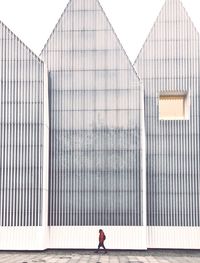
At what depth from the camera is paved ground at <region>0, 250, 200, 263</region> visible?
2725cm

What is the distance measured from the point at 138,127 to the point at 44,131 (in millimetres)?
6054

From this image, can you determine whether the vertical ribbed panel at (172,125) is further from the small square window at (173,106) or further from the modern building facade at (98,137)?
the small square window at (173,106)

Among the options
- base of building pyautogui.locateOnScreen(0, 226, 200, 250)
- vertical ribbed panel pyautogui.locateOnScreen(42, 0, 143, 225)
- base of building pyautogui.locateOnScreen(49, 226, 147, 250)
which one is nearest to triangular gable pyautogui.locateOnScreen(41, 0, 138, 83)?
vertical ribbed panel pyautogui.locateOnScreen(42, 0, 143, 225)

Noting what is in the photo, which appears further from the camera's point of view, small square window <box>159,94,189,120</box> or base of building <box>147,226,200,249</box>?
small square window <box>159,94,189,120</box>

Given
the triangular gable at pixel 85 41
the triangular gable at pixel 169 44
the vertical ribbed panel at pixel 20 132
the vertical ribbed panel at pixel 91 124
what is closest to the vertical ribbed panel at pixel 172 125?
the triangular gable at pixel 169 44

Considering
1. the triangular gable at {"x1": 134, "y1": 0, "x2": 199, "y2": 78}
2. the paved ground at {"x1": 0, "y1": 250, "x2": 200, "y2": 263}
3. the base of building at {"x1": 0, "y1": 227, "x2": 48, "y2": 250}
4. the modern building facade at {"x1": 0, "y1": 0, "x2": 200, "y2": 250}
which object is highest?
the triangular gable at {"x1": 134, "y1": 0, "x2": 199, "y2": 78}

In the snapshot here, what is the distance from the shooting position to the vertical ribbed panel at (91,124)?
111 ft

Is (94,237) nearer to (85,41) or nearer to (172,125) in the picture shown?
(172,125)

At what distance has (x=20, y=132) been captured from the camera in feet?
109

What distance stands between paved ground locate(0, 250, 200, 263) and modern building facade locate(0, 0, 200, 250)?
660mm

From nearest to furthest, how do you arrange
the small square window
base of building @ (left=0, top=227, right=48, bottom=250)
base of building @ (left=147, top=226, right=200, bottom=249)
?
1. base of building @ (left=0, top=227, right=48, bottom=250)
2. base of building @ (left=147, top=226, right=200, bottom=249)
3. the small square window

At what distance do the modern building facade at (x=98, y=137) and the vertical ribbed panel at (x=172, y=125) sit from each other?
66 millimetres

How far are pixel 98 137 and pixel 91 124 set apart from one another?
3.17ft

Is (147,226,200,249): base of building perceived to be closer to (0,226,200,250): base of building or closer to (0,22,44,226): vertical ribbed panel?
(0,226,200,250): base of building
